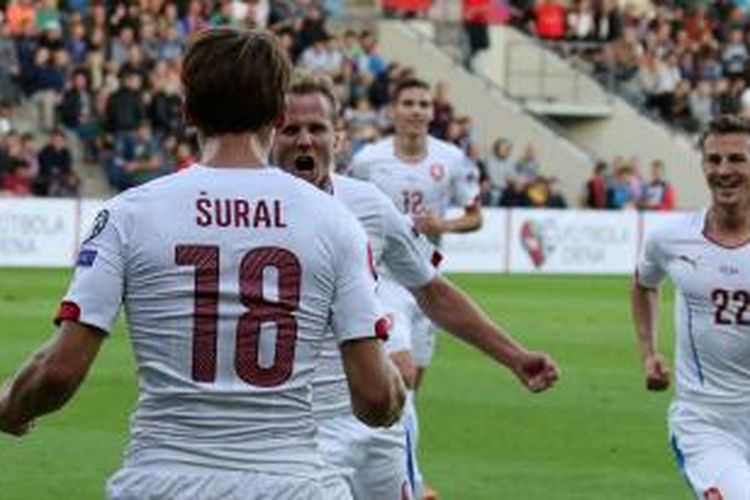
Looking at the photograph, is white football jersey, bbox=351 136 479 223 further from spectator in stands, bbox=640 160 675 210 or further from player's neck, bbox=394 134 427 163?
spectator in stands, bbox=640 160 675 210

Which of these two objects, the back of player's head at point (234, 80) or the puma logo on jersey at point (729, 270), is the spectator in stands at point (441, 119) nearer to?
the puma logo on jersey at point (729, 270)

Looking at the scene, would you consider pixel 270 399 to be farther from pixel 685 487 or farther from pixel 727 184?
pixel 685 487

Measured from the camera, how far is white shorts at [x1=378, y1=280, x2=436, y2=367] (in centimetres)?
1170

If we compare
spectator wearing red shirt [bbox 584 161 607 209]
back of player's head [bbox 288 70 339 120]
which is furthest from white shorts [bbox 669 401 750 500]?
spectator wearing red shirt [bbox 584 161 607 209]

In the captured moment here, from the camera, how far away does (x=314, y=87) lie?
807cm

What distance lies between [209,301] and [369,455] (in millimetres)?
3008

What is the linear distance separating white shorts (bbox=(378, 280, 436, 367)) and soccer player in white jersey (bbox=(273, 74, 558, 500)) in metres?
2.77

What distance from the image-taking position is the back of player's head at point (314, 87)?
8023 millimetres

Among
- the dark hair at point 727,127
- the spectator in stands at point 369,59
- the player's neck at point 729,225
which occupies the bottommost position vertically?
the spectator in stands at point 369,59

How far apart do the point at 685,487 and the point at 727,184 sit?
152 inches

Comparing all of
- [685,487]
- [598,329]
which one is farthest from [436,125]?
[685,487]

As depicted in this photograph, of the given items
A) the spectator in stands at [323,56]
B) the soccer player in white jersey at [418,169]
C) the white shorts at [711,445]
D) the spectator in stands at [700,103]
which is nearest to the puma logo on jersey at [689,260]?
the white shorts at [711,445]

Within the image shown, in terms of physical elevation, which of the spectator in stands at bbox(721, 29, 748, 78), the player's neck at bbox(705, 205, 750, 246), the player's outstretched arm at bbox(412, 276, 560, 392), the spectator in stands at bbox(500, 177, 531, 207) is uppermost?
the player's outstretched arm at bbox(412, 276, 560, 392)

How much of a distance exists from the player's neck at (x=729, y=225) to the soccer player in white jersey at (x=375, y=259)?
2.09 metres
